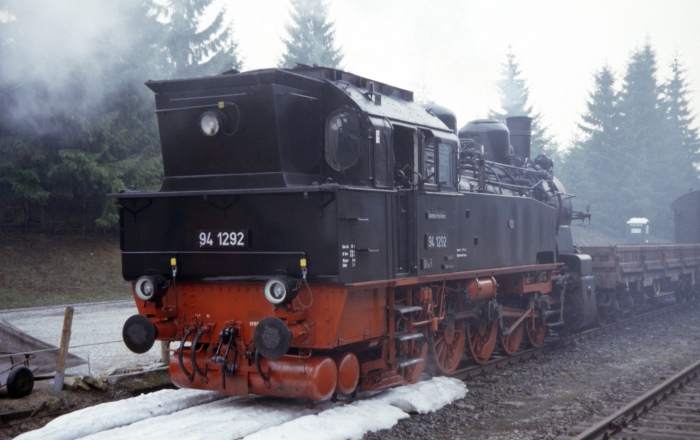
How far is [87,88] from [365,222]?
14.8m

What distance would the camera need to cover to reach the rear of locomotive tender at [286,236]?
24.0ft

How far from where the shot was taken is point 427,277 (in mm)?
8820

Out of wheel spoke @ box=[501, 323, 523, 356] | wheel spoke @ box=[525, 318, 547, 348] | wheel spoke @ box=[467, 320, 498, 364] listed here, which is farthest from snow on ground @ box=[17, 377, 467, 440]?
wheel spoke @ box=[525, 318, 547, 348]

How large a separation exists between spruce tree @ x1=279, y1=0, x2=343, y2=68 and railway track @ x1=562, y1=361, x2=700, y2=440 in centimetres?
2474

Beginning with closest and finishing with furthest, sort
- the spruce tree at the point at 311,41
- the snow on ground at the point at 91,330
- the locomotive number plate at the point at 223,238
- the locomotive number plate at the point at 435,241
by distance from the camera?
the locomotive number plate at the point at 223,238, the locomotive number plate at the point at 435,241, the snow on ground at the point at 91,330, the spruce tree at the point at 311,41

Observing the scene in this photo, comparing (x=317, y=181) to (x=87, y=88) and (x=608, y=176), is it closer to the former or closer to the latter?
(x=87, y=88)

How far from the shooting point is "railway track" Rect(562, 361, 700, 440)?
24.1 feet

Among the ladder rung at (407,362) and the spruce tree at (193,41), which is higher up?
the spruce tree at (193,41)

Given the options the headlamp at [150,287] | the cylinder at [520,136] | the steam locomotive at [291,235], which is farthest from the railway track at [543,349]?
the headlamp at [150,287]

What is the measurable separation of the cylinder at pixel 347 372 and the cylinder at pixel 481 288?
8.62ft

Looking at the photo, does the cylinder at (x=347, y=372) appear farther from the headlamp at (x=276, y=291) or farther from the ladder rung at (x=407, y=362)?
the headlamp at (x=276, y=291)

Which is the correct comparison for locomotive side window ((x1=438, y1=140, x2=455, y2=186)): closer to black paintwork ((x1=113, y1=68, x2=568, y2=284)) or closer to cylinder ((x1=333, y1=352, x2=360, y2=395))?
black paintwork ((x1=113, y1=68, x2=568, y2=284))

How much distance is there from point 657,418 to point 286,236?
4.53 metres

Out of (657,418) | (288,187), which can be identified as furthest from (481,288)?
(288,187)
